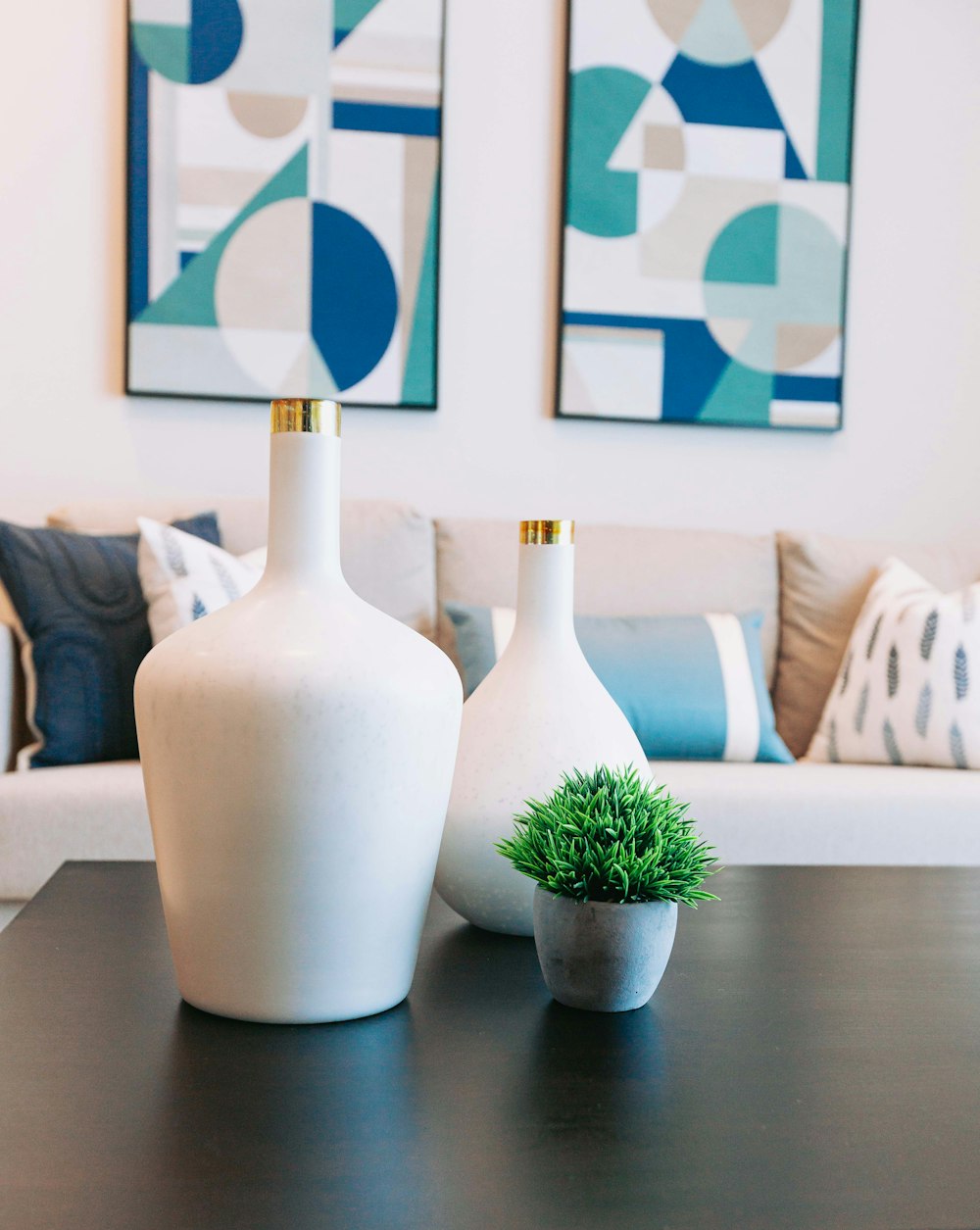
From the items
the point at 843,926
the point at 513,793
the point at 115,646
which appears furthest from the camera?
the point at 115,646

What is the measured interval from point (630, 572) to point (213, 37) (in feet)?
4.94

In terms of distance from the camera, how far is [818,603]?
2582 millimetres

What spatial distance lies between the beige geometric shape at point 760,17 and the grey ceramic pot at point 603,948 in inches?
106

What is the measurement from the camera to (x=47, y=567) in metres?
2.07

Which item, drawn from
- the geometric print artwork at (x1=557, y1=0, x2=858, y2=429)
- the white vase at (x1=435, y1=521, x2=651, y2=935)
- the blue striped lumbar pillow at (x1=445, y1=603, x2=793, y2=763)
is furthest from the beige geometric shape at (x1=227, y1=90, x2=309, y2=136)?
the white vase at (x1=435, y1=521, x2=651, y2=935)

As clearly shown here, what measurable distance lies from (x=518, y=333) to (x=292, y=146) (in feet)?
2.16

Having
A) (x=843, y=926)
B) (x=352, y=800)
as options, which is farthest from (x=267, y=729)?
(x=843, y=926)

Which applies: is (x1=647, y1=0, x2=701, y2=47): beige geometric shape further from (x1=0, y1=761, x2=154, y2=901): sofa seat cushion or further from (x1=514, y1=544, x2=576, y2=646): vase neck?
(x1=514, y1=544, x2=576, y2=646): vase neck

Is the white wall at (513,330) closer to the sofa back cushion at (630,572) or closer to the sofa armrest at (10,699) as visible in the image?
the sofa back cushion at (630,572)

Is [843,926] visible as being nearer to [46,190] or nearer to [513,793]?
[513,793]

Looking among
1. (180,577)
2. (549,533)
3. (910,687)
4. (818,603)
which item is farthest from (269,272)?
(549,533)

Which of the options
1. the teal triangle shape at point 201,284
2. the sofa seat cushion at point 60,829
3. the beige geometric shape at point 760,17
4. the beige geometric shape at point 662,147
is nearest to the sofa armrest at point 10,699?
the sofa seat cushion at point 60,829

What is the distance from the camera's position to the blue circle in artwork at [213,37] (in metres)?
2.65

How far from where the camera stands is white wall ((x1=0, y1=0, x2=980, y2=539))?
265cm
